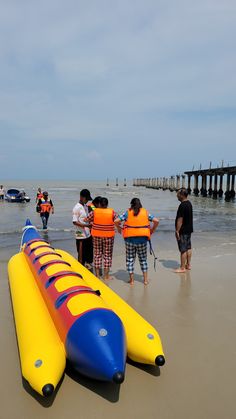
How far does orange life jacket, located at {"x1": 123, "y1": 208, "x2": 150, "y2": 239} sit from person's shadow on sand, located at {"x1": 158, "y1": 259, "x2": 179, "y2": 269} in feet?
6.83

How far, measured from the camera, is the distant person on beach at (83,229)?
6.46m

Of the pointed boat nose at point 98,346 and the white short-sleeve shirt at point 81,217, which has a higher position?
the white short-sleeve shirt at point 81,217

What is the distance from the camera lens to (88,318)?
3.13m

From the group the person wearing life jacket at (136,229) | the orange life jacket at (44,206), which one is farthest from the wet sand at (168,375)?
the orange life jacket at (44,206)

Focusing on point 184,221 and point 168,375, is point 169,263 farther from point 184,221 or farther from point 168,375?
point 168,375

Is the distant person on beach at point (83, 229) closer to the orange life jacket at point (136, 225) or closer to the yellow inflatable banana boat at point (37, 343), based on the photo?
the orange life jacket at point (136, 225)

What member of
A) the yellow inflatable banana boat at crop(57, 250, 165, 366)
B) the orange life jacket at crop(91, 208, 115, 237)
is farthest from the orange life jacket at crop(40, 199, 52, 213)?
the yellow inflatable banana boat at crop(57, 250, 165, 366)

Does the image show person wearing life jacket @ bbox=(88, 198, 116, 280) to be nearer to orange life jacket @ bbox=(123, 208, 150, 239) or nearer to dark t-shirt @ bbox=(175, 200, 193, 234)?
orange life jacket @ bbox=(123, 208, 150, 239)

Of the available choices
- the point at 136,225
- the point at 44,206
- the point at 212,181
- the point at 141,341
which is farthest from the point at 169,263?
the point at 212,181

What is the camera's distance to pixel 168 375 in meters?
3.28

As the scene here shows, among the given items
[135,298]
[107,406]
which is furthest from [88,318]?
[135,298]

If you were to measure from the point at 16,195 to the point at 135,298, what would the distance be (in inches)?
985

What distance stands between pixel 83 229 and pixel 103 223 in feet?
2.70

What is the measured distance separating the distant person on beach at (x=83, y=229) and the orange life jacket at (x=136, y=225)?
1060 mm
